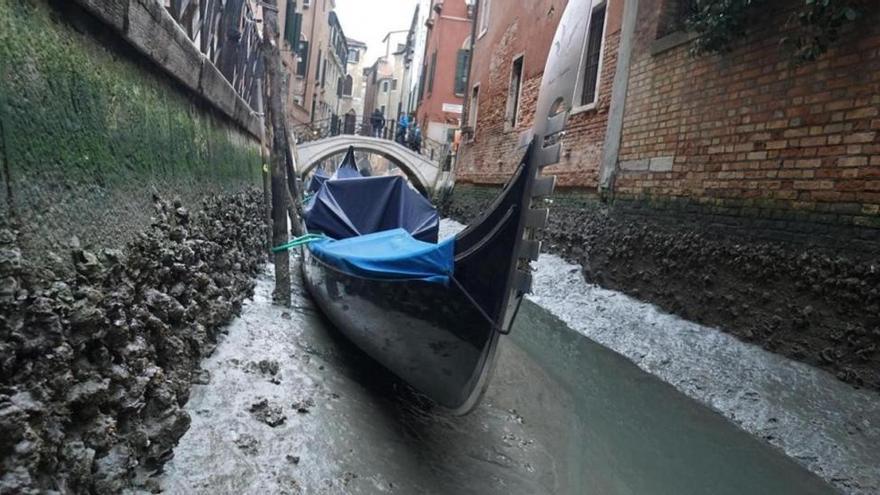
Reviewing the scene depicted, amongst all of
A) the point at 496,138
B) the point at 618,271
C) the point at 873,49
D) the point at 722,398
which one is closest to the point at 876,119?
the point at 873,49

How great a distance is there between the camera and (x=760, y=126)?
161 inches

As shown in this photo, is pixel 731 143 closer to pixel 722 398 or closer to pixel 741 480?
pixel 722 398

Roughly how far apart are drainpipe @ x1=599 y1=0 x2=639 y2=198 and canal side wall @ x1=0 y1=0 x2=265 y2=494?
4686 mm

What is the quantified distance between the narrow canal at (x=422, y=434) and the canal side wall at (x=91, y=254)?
23cm

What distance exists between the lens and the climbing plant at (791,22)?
3328 mm

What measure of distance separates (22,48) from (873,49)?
3.91 m

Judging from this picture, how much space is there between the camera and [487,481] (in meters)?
2.72

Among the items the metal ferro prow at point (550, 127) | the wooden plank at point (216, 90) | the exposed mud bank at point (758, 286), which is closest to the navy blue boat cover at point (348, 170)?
the exposed mud bank at point (758, 286)

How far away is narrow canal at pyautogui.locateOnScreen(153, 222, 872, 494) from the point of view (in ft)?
7.21

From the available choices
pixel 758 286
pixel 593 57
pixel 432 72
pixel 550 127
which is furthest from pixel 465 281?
pixel 432 72

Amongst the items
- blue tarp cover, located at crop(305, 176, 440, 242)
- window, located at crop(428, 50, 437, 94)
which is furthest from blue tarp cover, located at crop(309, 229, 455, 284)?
window, located at crop(428, 50, 437, 94)

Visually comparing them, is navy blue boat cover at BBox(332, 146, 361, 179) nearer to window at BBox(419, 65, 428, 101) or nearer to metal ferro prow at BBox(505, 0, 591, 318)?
metal ferro prow at BBox(505, 0, 591, 318)

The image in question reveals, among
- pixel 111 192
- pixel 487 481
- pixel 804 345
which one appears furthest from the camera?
pixel 804 345

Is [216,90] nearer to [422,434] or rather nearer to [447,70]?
[422,434]
